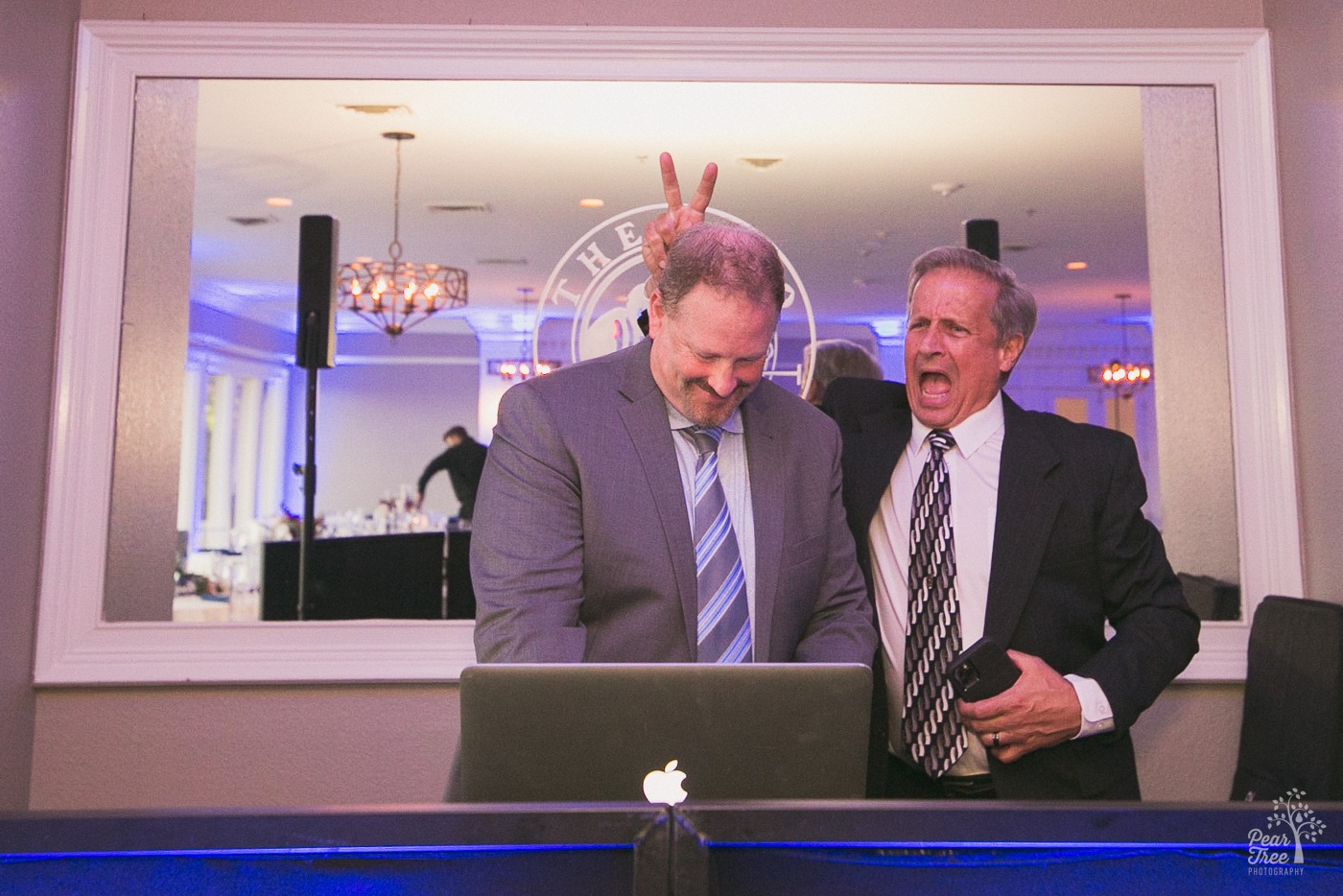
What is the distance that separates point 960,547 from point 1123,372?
1975mm

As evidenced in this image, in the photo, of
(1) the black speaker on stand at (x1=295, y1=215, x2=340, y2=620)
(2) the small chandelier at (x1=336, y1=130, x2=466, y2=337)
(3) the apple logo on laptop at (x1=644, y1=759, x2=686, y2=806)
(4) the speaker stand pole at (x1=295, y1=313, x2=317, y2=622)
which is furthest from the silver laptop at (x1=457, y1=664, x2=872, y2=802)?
(2) the small chandelier at (x1=336, y1=130, x2=466, y2=337)

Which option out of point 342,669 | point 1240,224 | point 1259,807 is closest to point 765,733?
A: point 1259,807

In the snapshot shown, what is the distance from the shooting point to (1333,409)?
249 cm

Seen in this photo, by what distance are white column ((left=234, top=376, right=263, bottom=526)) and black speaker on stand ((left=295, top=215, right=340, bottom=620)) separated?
2.38 metres

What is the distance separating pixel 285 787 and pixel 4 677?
672 mm

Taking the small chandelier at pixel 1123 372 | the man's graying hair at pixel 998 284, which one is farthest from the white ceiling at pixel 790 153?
the man's graying hair at pixel 998 284

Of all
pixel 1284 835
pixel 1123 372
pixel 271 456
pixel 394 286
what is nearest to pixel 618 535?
pixel 1284 835

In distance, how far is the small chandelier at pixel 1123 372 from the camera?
307cm

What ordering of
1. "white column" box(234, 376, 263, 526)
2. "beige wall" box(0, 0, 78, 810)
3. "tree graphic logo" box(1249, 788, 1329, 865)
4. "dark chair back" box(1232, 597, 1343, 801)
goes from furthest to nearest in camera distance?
"white column" box(234, 376, 263, 526), "beige wall" box(0, 0, 78, 810), "dark chair back" box(1232, 597, 1343, 801), "tree graphic logo" box(1249, 788, 1329, 865)

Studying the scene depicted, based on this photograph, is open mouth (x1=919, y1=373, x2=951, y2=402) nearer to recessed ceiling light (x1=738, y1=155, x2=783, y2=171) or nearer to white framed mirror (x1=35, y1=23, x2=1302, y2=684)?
white framed mirror (x1=35, y1=23, x2=1302, y2=684)

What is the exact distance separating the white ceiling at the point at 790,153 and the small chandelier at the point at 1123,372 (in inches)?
5.8

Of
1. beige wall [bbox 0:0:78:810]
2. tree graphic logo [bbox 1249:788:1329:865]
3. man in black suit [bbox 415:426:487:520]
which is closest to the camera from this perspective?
tree graphic logo [bbox 1249:788:1329:865]

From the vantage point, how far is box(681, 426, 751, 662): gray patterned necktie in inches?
65.9

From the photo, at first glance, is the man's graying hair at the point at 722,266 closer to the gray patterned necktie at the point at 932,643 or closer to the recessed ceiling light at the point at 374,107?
the gray patterned necktie at the point at 932,643
